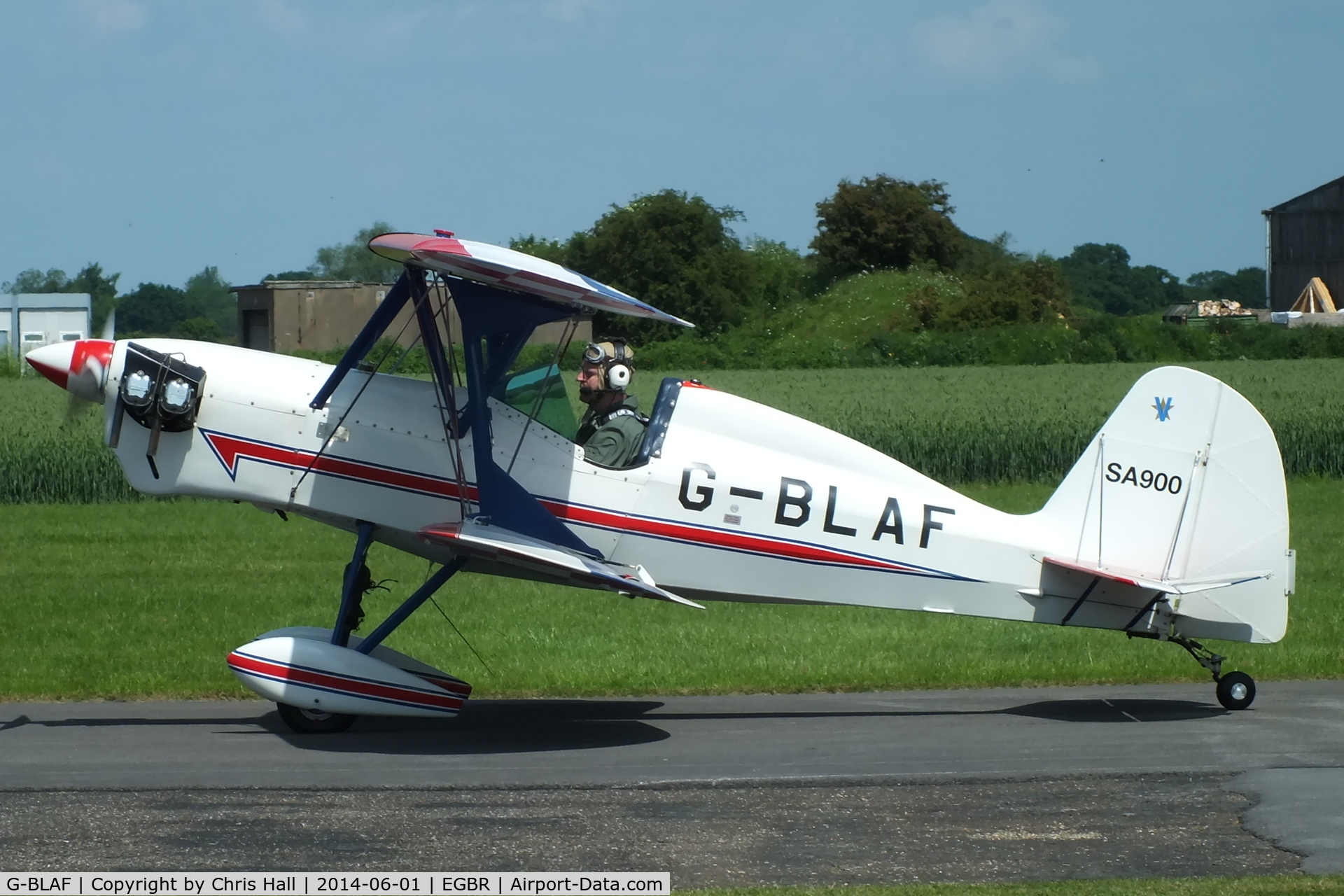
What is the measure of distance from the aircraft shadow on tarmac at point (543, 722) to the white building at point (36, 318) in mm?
35408

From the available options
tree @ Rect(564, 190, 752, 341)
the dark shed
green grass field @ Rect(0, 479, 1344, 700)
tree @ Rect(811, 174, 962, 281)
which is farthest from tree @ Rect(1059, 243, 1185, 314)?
green grass field @ Rect(0, 479, 1344, 700)

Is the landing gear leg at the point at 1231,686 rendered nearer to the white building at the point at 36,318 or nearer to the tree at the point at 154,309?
the white building at the point at 36,318

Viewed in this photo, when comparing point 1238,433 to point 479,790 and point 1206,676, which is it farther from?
point 479,790

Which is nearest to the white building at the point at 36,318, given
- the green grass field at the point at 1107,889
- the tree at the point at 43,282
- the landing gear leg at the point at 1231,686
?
the tree at the point at 43,282

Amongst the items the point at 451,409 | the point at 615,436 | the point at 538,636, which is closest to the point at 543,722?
the point at 615,436

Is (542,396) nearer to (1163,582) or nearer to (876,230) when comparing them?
(1163,582)

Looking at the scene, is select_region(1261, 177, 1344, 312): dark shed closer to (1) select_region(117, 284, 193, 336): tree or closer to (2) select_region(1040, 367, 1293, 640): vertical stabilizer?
(1) select_region(117, 284, 193, 336): tree

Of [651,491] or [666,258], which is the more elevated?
[666,258]

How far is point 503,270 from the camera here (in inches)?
315

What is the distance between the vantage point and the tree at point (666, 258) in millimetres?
45406

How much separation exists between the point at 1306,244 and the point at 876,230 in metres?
32.4

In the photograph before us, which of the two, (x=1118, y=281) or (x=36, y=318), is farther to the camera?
(x=1118, y=281)

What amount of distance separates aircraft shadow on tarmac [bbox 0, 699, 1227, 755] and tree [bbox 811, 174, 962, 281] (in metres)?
62.8

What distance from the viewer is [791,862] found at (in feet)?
20.3
